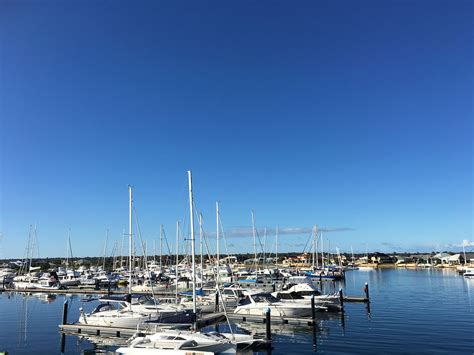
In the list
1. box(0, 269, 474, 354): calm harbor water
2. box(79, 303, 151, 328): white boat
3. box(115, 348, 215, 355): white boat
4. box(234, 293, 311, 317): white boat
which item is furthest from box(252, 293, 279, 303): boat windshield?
box(115, 348, 215, 355): white boat

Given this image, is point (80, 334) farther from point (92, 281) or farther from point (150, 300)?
point (92, 281)

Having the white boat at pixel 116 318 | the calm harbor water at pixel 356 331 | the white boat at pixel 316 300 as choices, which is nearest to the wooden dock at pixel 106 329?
the white boat at pixel 116 318

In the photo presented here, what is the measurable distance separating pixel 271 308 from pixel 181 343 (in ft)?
58.0

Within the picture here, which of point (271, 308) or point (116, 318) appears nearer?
point (116, 318)

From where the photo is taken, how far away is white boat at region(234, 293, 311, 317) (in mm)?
39719

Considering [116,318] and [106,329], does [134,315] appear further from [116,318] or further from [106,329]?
[106,329]

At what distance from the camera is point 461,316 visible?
42.3 m

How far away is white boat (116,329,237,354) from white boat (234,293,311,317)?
15.1 m

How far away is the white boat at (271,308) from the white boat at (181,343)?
1510 centimetres

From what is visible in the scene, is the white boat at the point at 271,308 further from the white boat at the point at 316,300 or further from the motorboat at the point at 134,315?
the motorboat at the point at 134,315

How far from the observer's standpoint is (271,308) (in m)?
40.2

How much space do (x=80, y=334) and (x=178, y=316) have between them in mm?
8938

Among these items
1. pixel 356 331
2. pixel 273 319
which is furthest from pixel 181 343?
pixel 356 331

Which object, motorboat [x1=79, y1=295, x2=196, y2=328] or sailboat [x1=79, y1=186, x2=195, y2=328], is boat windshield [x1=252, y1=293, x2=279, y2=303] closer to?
motorboat [x1=79, y1=295, x2=196, y2=328]
